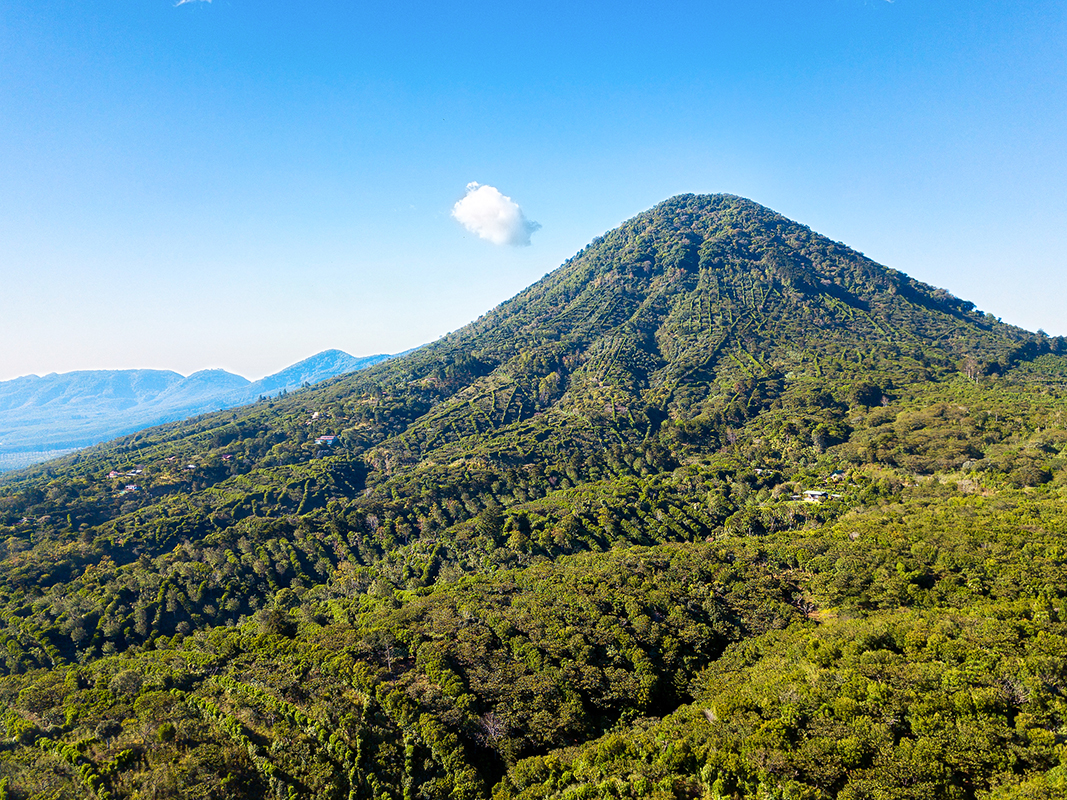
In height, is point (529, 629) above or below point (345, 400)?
below

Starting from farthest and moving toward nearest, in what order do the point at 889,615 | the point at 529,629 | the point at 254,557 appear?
the point at 254,557 < the point at 529,629 < the point at 889,615

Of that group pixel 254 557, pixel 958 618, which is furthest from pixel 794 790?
pixel 254 557

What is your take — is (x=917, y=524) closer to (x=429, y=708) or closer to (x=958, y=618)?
(x=958, y=618)

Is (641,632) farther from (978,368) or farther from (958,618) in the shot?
(978,368)

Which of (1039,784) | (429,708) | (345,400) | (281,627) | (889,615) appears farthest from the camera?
(345,400)

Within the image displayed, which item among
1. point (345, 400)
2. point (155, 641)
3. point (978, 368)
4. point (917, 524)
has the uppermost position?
point (345, 400)

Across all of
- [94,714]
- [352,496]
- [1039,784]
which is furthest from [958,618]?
[352,496]

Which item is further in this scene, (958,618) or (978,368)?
(978,368)
